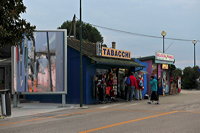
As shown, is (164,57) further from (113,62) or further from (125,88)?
(113,62)

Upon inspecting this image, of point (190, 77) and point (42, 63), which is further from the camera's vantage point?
point (190, 77)

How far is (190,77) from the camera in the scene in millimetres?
38094

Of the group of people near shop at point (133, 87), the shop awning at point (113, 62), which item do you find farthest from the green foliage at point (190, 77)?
the group of people near shop at point (133, 87)

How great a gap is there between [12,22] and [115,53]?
429 inches

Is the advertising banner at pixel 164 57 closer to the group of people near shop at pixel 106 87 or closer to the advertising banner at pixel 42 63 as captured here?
the group of people near shop at pixel 106 87

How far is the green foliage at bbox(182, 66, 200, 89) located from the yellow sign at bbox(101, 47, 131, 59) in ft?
59.2

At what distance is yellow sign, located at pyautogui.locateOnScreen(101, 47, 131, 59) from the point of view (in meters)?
19.4

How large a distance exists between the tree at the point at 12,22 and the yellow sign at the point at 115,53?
910cm

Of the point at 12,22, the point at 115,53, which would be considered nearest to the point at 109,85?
the point at 115,53

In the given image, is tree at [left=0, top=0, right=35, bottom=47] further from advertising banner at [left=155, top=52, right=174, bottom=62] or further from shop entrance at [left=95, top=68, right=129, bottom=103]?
advertising banner at [left=155, top=52, right=174, bottom=62]

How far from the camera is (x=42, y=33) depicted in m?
16.9

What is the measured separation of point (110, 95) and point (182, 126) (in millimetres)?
10217

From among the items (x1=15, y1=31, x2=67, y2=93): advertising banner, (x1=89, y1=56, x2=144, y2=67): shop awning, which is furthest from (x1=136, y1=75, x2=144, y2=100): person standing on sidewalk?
(x1=15, y1=31, x2=67, y2=93): advertising banner

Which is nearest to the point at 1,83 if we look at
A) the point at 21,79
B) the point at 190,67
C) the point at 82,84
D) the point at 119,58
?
the point at 21,79
